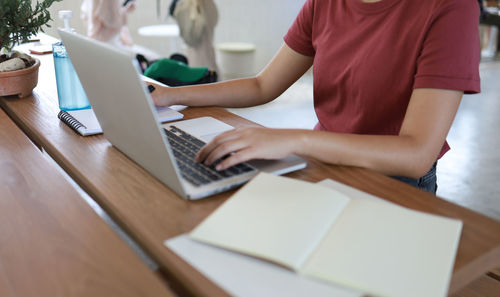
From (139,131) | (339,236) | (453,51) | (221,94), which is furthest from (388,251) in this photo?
(221,94)

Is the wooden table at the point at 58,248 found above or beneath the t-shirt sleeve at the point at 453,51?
beneath

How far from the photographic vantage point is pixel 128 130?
0.77 m

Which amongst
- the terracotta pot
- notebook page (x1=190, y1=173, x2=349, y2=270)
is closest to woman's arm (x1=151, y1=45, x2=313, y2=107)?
the terracotta pot

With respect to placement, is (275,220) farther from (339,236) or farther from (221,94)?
(221,94)

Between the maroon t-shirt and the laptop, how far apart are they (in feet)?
1.12

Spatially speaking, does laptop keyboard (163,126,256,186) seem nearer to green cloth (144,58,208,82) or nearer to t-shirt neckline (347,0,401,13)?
t-shirt neckline (347,0,401,13)

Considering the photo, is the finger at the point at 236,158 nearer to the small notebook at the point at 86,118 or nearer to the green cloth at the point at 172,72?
the small notebook at the point at 86,118

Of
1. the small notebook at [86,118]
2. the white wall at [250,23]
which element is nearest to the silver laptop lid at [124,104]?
the small notebook at [86,118]

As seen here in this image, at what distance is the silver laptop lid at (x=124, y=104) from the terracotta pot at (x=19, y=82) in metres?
0.46

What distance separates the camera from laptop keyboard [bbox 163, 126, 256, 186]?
29.3 inches

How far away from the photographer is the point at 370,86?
1074 millimetres

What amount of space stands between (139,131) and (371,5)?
25.1 inches

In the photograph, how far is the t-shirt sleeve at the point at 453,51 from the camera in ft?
2.87

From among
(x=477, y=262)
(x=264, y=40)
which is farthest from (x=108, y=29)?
(x=477, y=262)
